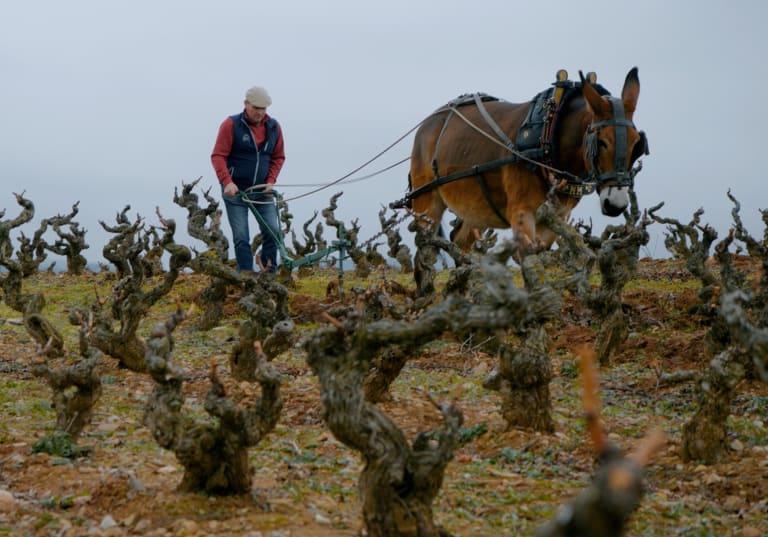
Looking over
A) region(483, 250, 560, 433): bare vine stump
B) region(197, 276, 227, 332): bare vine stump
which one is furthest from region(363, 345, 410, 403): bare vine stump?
region(197, 276, 227, 332): bare vine stump

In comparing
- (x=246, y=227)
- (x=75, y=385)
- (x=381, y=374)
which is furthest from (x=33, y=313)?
(x=381, y=374)

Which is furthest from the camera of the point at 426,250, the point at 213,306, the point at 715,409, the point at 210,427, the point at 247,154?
the point at 213,306

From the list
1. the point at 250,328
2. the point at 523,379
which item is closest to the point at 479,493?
the point at 523,379

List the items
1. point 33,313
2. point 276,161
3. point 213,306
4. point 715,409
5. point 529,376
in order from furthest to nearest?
point 213,306 < point 276,161 < point 33,313 < point 529,376 < point 715,409

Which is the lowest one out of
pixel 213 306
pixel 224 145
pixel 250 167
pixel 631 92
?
pixel 213 306

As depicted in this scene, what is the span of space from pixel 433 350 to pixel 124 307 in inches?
191

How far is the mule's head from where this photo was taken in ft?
34.3

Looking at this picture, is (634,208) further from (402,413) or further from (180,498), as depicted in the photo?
(180,498)

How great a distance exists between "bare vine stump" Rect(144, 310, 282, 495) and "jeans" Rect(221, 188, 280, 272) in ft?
22.2

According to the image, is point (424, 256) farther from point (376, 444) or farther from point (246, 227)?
point (376, 444)

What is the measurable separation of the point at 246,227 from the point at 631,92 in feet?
20.9

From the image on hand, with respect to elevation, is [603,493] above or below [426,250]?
below

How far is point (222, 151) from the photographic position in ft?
40.1

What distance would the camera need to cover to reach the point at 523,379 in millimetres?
7504
